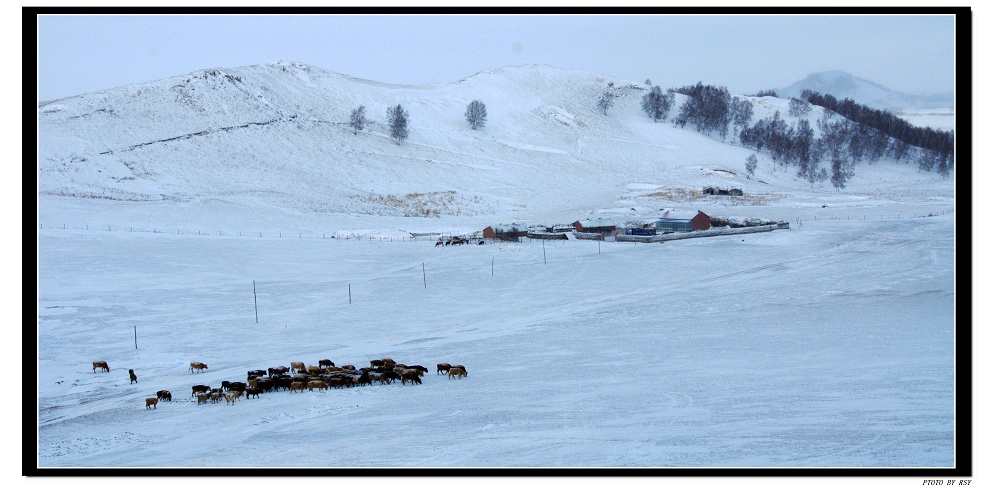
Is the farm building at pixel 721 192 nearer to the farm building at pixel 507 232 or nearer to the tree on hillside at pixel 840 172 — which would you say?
the tree on hillside at pixel 840 172

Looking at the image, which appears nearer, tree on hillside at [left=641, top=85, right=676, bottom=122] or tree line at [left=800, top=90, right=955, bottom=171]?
tree line at [left=800, top=90, right=955, bottom=171]

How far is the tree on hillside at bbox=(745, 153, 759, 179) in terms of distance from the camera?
91250 mm

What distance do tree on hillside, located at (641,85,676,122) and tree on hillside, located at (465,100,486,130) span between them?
27.5 meters

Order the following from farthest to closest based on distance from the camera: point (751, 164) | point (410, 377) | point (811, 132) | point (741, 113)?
1. point (741, 113)
2. point (811, 132)
3. point (751, 164)
4. point (410, 377)

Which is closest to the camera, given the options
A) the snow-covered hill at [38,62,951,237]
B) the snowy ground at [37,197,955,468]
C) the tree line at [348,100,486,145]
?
the snowy ground at [37,197,955,468]

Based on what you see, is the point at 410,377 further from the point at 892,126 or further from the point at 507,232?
the point at 892,126

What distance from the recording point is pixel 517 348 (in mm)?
25422

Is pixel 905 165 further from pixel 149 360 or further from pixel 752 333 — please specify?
pixel 149 360

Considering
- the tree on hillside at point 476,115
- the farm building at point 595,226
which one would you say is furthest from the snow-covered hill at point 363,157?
the farm building at point 595,226

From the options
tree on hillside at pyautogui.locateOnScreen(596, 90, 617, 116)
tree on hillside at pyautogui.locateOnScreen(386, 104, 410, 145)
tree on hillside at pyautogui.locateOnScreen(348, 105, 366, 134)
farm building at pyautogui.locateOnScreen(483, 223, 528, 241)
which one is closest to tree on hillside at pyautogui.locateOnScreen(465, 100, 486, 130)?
tree on hillside at pyautogui.locateOnScreen(386, 104, 410, 145)

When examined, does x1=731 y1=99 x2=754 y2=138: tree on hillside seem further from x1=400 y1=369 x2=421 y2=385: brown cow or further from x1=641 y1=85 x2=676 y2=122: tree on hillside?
x1=400 y1=369 x2=421 y2=385: brown cow

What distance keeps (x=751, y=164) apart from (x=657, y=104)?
3045 centimetres

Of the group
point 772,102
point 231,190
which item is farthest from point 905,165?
A: point 231,190

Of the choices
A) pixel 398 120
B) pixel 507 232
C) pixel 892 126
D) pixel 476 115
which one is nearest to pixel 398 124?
pixel 398 120
